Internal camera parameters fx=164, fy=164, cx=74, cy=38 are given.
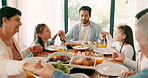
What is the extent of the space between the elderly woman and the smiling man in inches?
54.5

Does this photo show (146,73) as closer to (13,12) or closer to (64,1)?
(13,12)

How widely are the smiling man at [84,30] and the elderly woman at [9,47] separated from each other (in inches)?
54.5

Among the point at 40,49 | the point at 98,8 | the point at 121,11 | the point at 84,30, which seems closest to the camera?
the point at 40,49

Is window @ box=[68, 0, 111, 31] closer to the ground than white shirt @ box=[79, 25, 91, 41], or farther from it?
farther from it

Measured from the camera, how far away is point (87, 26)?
10.9 ft

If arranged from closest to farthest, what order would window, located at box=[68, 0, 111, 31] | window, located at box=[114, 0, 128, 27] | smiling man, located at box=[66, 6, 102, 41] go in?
smiling man, located at box=[66, 6, 102, 41], window, located at box=[114, 0, 128, 27], window, located at box=[68, 0, 111, 31]

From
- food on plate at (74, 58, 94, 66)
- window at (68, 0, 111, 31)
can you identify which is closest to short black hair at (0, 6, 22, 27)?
food on plate at (74, 58, 94, 66)

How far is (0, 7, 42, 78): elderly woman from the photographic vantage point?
125 cm

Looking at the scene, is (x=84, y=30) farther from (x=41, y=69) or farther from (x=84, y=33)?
(x=41, y=69)

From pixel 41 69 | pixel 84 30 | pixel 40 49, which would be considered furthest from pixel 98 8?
pixel 41 69

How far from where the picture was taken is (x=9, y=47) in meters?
1.53

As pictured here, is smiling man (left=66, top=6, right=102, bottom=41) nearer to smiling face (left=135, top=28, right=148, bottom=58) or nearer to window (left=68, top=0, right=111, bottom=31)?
window (left=68, top=0, right=111, bottom=31)

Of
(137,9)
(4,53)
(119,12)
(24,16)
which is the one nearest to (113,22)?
(119,12)

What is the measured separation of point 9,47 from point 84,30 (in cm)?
197
